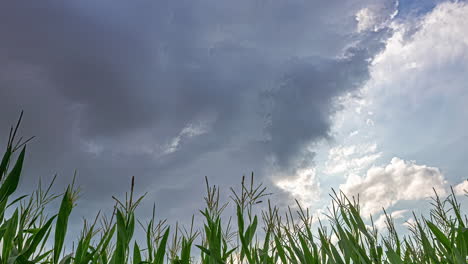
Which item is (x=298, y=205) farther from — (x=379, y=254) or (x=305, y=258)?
(x=379, y=254)

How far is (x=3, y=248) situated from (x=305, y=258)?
1867 mm

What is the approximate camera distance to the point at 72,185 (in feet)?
7.51

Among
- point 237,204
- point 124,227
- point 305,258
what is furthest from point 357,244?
point 124,227

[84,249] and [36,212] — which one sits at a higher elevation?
[36,212]

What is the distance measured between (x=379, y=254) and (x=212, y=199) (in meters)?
1.21

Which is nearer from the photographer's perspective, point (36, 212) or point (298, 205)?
point (36, 212)

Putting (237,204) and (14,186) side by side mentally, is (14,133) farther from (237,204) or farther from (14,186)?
(237,204)

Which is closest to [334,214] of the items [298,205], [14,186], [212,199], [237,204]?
[298,205]

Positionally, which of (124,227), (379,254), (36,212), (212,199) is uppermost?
(212,199)

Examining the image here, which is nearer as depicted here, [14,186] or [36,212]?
[14,186]

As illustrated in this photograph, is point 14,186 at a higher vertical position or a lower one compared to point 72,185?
lower

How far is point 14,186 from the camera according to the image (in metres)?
1.92

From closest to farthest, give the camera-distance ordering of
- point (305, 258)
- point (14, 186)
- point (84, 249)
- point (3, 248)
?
1. point (14, 186)
2. point (3, 248)
3. point (84, 249)
4. point (305, 258)

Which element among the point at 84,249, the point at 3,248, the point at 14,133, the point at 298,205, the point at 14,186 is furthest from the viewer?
the point at 298,205
